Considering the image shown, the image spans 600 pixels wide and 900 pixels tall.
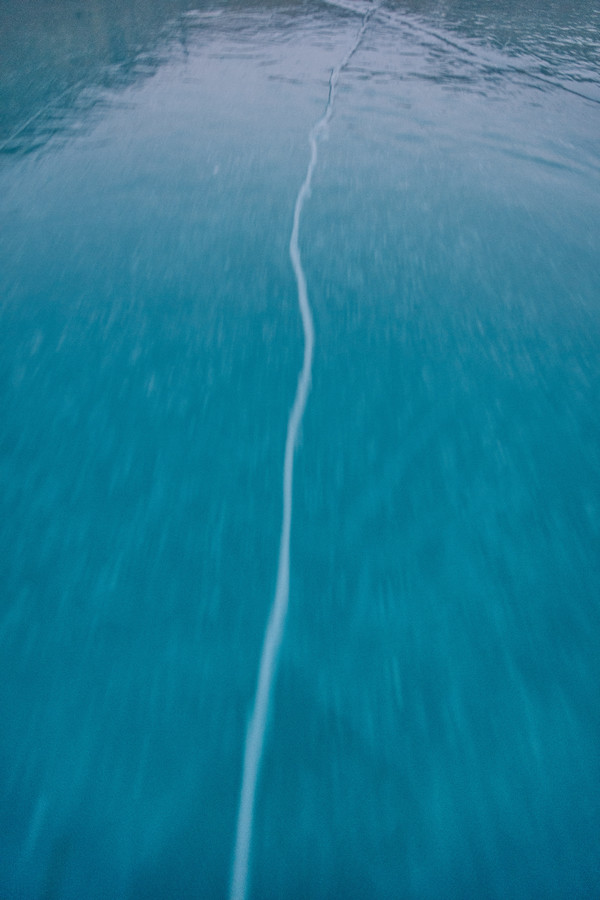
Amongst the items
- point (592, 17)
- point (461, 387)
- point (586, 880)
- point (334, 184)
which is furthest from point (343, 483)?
point (592, 17)

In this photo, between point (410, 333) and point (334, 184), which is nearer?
point (410, 333)

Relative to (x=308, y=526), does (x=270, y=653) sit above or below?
below

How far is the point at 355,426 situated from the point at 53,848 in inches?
45.5

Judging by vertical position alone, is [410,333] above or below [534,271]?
below

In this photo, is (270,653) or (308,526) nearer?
(270,653)

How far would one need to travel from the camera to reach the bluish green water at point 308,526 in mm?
821

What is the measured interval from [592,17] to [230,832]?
29.4 ft

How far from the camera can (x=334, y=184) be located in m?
2.62

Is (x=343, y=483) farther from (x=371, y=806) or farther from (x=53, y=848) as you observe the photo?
(x=53, y=848)

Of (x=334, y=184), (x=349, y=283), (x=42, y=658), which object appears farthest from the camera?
(x=334, y=184)

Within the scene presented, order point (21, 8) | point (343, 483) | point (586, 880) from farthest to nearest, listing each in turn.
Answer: point (21, 8) → point (343, 483) → point (586, 880)

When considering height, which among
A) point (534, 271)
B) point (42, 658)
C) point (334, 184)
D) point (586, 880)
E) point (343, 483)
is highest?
point (334, 184)

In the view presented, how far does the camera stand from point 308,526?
121 centimetres

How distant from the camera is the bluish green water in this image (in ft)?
2.69
